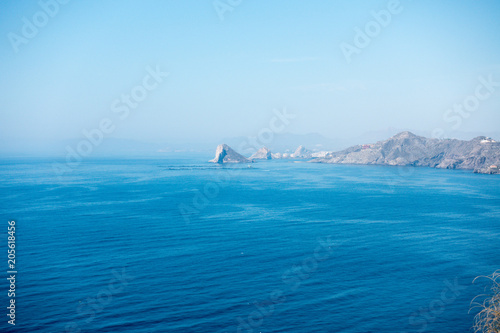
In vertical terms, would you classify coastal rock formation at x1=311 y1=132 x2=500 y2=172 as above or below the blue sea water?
above

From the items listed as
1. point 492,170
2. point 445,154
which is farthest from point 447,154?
point 492,170

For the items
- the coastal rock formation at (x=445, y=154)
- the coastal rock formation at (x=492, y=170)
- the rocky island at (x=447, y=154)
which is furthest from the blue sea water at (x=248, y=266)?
the coastal rock formation at (x=445, y=154)

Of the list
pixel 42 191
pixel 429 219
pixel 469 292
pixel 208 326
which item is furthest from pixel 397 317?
pixel 42 191

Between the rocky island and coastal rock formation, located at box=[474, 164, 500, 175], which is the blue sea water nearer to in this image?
coastal rock formation, located at box=[474, 164, 500, 175]

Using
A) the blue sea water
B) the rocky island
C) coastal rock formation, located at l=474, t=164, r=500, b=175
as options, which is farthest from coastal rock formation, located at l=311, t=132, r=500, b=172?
the blue sea water

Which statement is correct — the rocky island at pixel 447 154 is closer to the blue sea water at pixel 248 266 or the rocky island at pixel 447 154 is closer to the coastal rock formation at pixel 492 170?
the coastal rock formation at pixel 492 170

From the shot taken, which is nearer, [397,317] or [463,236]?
[397,317]

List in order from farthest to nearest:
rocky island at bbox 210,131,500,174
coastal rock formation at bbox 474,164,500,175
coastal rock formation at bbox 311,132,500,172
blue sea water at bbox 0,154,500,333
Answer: coastal rock formation at bbox 311,132,500,172 < rocky island at bbox 210,131,500,174 < coastal rock formation at bbox 474,164,500,175 < blue sea water at bbox 0,154,500,333

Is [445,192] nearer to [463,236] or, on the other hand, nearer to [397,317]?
[463,236]
